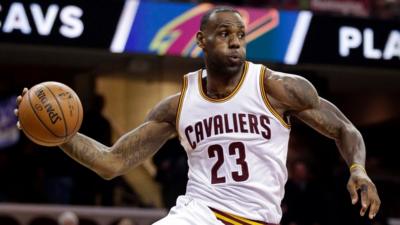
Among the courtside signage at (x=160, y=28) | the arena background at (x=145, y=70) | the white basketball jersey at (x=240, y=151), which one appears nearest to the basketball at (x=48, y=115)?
the white basketball jersey at (x=240, y=151)

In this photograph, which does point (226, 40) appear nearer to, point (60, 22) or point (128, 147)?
point (128, 147)

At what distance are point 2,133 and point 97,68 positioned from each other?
182cm

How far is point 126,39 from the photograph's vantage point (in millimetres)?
11500

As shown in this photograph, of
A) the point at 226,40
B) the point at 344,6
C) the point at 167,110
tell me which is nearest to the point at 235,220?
the point at 167,110

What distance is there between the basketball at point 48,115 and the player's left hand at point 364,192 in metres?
1.75

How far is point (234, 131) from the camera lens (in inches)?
213

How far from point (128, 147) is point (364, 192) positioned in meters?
1.63

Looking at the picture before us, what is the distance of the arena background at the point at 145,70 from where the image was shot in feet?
36.5

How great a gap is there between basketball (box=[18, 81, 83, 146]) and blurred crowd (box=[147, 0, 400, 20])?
6619 millimetres

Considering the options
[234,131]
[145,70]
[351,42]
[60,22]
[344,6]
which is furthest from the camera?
[145,70]

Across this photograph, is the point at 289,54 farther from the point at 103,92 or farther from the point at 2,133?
the point at 2,133

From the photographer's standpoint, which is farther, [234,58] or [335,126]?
[335,126]

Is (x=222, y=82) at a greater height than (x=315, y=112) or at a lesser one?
greater

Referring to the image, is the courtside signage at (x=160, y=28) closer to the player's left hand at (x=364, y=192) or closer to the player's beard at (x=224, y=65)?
the player's beard at (x=224, y=65)
